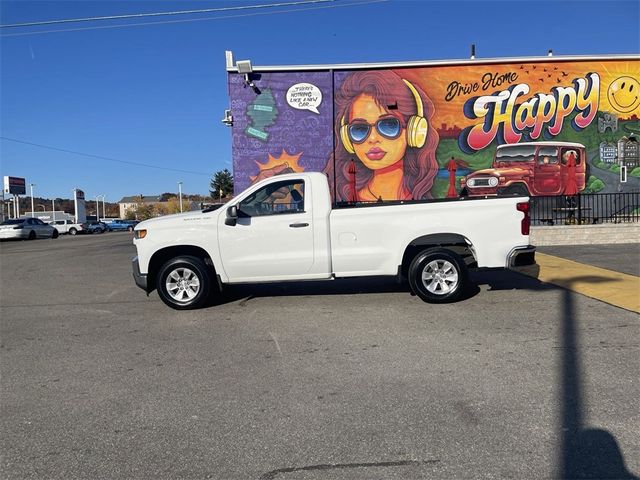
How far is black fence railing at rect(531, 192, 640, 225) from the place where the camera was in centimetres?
1688

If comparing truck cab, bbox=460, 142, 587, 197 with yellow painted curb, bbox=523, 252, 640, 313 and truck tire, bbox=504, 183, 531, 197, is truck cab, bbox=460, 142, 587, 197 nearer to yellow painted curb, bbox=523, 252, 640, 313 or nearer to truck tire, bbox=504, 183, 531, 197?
truck tire, bbox=504, 183, 531, 197

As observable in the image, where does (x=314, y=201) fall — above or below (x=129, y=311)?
above

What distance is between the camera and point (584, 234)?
51.2 feet

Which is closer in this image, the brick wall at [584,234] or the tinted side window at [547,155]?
the brick wall at [584,234]

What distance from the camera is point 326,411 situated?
416cm

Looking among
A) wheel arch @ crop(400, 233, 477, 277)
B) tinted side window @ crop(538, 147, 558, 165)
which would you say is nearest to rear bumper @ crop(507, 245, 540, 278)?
wheel arch @ crop(400, 233, 477, 277)

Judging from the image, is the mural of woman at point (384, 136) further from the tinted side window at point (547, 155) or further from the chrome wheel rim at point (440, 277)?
the chrome wheel rim at point (440, 277)

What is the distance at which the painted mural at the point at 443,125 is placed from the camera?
757 inches

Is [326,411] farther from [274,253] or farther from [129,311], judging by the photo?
[129,311]

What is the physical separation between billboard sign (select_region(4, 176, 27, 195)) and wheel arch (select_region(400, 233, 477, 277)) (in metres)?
69.0

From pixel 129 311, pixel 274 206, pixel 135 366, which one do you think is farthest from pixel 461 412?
pixel 129 311

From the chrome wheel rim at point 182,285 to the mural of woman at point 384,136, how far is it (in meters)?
11.9

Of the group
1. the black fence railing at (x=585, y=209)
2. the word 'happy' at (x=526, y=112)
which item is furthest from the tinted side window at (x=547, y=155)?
the black fence railing at (x=585, y=209)

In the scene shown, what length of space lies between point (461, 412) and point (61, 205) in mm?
183005
